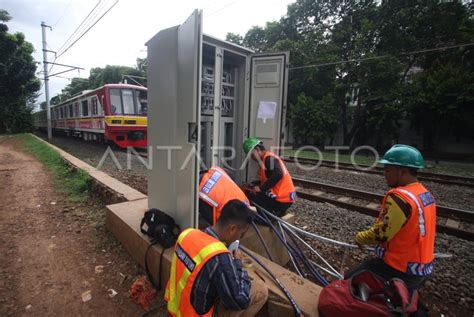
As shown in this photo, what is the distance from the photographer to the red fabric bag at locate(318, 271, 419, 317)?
152 centimetres

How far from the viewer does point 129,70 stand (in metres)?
34.5

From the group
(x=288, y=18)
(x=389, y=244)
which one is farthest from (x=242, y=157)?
(x=288, y=18)

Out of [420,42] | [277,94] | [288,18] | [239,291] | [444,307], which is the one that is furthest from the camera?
[288,18]

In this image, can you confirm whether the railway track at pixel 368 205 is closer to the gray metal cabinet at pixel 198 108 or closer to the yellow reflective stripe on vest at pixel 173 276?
the gray metal cabinet at pixel 198 108

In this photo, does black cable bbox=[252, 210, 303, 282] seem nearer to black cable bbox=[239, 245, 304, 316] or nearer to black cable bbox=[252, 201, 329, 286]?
black cable bbox=[252, 201, 329, 286]

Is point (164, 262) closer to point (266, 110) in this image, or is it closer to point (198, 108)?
point (198, 108)

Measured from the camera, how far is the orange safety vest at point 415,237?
1887 millimetres

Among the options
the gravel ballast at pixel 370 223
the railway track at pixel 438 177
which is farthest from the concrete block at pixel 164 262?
the railway track at pixel 438 177

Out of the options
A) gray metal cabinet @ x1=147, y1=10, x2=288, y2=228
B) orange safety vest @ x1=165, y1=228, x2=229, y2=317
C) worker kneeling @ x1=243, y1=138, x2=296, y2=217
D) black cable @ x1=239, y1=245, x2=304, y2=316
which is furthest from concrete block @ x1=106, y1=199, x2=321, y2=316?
worker kneeling @ x1=243, y1=138, x2=296, y2=217

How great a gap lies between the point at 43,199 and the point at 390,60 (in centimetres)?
1824

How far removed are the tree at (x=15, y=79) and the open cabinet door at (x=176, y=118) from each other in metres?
25.6

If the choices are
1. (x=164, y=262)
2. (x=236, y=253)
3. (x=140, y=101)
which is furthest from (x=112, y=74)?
(x=236, y=253)

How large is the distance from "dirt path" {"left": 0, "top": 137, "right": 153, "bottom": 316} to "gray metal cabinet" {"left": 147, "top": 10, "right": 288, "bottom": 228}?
926 mm

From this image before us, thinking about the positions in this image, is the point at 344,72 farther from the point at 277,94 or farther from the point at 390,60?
the point at 277,94
